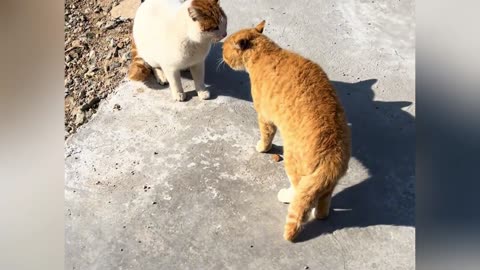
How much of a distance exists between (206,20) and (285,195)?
3.79 feet

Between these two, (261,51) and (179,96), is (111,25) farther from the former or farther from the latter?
(261,51)

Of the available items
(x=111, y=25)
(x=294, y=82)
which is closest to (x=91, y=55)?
(x=111, y=25)

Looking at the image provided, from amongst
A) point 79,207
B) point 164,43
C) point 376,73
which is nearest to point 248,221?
point 79,207

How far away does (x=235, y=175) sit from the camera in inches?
133

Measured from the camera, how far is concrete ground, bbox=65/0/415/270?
9.89ft

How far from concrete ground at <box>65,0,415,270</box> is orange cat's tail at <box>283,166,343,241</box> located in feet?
0.72

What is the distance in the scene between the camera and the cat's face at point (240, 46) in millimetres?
3297

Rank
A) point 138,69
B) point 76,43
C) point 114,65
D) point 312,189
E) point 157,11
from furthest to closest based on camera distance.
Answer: point 76,43 < point 114,65 < point 138,69 < point 157,11 < point 312,189

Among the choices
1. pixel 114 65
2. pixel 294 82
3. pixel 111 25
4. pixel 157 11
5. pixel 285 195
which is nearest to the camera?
pixel 294 82

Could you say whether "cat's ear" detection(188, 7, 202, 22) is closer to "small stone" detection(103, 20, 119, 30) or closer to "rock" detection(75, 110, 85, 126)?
"rock" detection(75, 110, 85, 126)

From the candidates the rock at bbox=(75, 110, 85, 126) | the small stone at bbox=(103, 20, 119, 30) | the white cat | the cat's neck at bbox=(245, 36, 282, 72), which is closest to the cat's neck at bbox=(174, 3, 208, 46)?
the white cat

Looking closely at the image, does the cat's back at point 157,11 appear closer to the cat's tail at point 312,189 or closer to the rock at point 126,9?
the rock at point 126,9

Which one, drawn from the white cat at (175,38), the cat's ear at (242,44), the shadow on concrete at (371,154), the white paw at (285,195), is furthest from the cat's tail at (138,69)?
the white paw at (285,195)

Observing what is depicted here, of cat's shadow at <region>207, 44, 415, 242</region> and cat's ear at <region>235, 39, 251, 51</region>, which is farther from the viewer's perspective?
cat's ear at <region>235, 39, 251, 51</region>
